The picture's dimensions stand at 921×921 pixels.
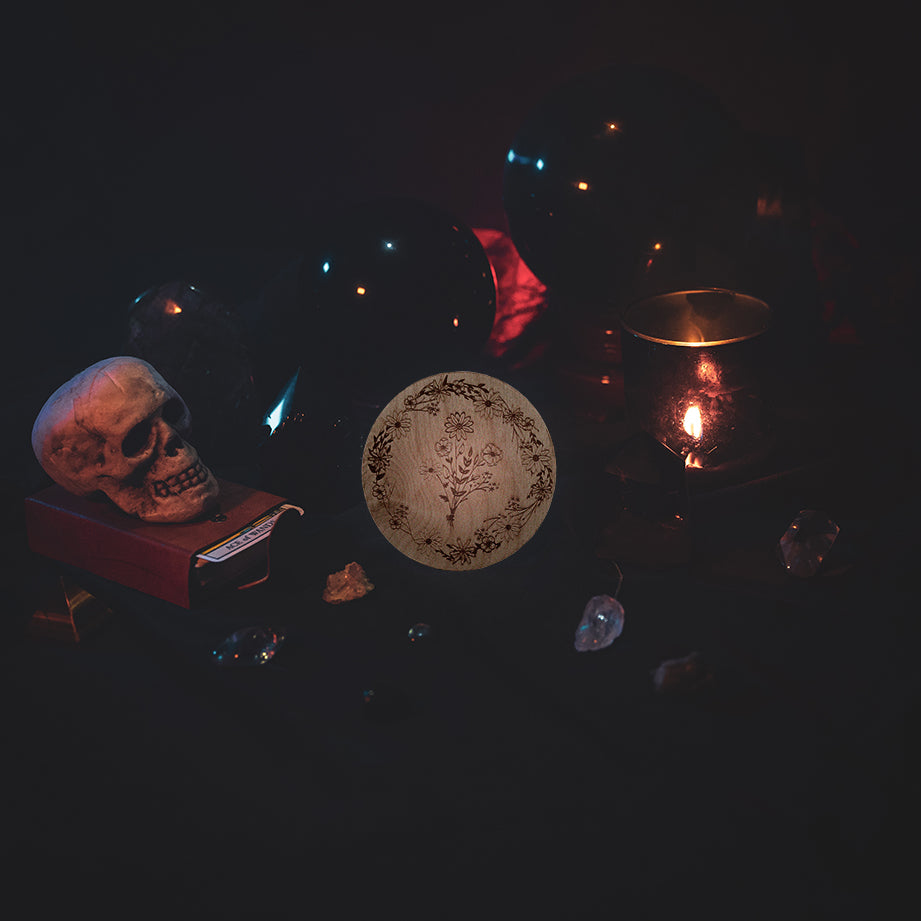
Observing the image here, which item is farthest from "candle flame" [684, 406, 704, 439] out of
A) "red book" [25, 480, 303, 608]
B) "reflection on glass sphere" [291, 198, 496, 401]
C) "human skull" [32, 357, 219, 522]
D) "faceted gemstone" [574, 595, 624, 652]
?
"human skull" [32, 357, 219, 522]

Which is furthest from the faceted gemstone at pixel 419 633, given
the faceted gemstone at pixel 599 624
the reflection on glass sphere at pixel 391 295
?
the reflection on glass sphere at pixel 391 295

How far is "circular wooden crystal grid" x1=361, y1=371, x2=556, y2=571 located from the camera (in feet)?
4.73

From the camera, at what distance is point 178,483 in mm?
1638

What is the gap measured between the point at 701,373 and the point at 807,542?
1.25 feet

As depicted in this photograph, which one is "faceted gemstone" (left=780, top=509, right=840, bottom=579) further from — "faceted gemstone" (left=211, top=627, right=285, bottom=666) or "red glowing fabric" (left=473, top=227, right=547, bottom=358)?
"red glowing fabric" (left=473, top=227, right=547, bottom=358)

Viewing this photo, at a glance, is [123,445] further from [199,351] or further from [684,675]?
[684,675]

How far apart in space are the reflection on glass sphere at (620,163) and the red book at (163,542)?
0.94m

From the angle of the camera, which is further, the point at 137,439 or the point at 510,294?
the point at 510,294

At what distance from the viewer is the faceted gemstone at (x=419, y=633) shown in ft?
4.73

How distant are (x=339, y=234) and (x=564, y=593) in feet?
3.27

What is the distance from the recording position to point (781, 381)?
85.2 inches

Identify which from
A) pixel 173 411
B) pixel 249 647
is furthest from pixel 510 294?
pixel 249 647

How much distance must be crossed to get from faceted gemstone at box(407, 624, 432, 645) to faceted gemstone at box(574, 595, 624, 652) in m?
Answer: 0.25

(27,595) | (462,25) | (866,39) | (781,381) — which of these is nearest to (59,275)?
(27,595)
